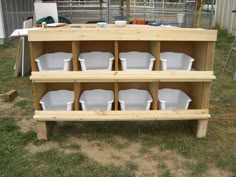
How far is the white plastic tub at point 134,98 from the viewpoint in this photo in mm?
2986

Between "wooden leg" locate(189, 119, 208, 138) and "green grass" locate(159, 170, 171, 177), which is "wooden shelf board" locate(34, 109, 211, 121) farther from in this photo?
"green grass" locate(159, 170, 171, 177)

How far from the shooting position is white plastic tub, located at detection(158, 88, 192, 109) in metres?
3.02

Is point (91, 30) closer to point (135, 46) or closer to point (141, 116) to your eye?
point (135, 46)

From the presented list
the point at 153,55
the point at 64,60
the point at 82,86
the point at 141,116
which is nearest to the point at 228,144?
the point at 141,116

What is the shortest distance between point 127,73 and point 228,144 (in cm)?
120

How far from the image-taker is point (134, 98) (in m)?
3.05

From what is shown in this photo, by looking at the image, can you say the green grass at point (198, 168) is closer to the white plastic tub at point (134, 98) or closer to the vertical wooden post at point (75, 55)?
the white plastic tub at point (134, 98)

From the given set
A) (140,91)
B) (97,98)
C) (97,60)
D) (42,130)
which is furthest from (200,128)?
(42,130)

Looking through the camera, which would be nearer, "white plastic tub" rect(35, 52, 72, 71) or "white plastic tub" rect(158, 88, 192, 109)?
"white plastic tub" rect(35, 52, 72, 71)

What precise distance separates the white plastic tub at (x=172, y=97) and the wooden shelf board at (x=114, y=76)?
0.41m

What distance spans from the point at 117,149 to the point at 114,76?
26.7 inches

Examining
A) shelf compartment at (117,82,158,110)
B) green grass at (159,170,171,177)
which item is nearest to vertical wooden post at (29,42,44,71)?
shelf compartment at (117,82,158,110)

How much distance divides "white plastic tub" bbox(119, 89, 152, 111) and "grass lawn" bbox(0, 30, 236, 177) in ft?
0.82

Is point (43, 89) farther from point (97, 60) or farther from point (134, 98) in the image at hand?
point (134, 98)
